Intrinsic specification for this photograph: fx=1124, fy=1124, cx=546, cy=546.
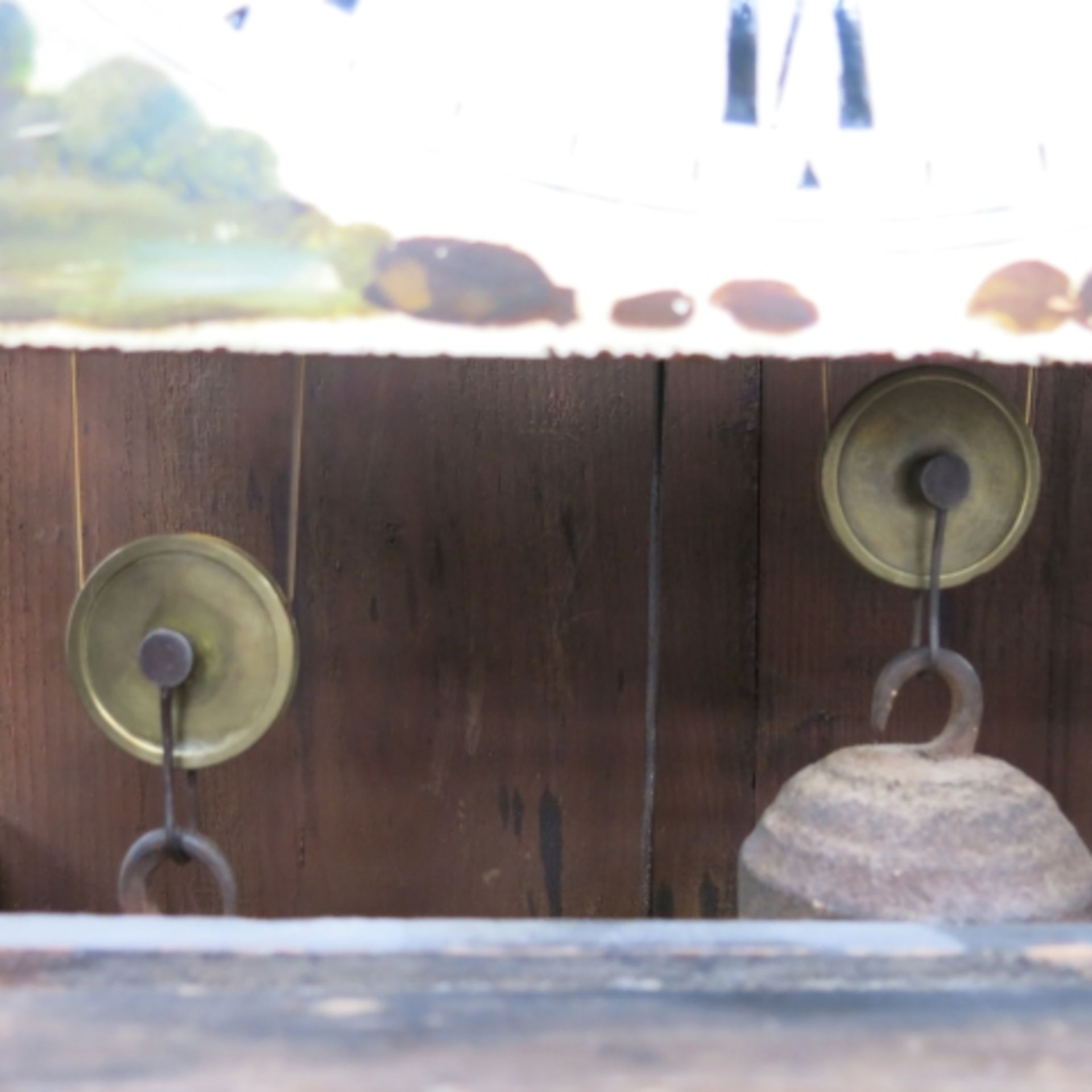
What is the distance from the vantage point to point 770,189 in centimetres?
58

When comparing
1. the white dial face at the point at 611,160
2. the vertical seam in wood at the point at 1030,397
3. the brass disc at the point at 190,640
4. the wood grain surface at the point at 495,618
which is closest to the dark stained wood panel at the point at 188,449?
the wood grain surface at the point at 495,618

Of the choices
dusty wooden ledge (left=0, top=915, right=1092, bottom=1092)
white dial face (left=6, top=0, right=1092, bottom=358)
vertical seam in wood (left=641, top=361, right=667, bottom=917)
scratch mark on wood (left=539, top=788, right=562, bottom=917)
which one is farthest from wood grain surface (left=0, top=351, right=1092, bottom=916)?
dusty wooden ledge (left=0, top=915, right=1092, bottom=1092)

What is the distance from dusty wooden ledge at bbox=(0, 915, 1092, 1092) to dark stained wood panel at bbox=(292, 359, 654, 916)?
0.50 m

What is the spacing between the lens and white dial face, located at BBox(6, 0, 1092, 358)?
562 mm

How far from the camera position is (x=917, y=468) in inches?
28.7

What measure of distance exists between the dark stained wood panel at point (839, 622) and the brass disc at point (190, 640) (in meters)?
0.46

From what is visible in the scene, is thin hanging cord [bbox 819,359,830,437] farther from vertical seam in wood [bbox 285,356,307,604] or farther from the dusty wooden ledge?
the dusty wooden ledge

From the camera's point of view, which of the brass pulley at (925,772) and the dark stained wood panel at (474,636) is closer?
the brass pulley at (925,772)

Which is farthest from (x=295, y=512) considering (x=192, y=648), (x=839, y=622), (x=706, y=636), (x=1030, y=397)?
(x=1030, y=397)

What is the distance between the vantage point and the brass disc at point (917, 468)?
73 cm

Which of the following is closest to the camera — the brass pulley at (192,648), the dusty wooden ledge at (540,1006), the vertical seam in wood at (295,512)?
the dusty wooden ledge at (540,1006)

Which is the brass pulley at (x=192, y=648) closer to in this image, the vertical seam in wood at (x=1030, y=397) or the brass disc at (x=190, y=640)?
the brass disc at (x=190, y=640)

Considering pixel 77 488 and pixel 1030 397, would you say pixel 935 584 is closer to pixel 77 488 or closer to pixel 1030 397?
pixel 1030 397

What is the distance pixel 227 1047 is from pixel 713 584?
26.2 inches
